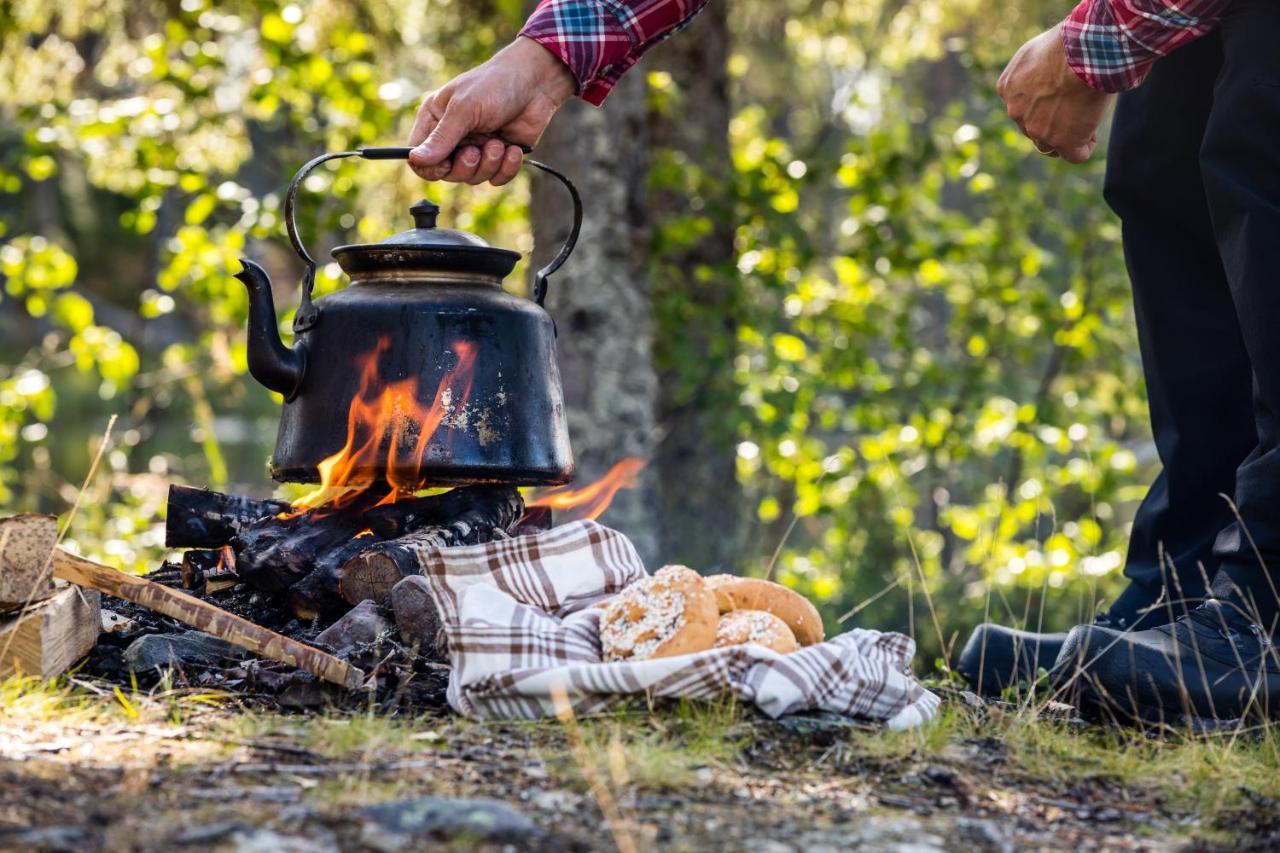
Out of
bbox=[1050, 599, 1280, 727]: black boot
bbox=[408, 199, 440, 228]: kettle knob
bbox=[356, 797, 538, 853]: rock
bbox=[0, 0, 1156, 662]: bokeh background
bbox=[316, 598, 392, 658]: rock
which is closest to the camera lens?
bbox=[356, 797, 538, 853]: rock

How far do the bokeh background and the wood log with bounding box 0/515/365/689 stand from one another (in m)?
3.39

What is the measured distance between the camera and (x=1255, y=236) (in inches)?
102

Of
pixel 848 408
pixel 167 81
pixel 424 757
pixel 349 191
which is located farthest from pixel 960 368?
pixel 424 757

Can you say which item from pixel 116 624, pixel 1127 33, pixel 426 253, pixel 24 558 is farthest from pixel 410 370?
pixel 1127 33

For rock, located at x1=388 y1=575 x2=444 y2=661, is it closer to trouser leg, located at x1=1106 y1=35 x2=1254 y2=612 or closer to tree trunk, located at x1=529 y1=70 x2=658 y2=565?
trouser leg, located at x1=1106 y1=35 x2=1254 y2=612

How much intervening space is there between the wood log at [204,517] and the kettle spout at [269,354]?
1.30ft

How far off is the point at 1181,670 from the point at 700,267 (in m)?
4.79

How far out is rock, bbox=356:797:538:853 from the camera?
1.65m

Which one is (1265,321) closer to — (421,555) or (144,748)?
(421,555)

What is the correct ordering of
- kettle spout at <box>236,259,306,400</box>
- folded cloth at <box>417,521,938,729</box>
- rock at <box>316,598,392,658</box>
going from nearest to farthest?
folded cloth at <box>417,521,938,729</box>, rock at <box>316,598,392,658</box>, kettle spout at <box>236,259,306,400</box>

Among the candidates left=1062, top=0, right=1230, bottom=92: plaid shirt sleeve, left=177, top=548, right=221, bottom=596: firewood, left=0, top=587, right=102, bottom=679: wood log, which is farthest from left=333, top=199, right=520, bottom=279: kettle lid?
left=1062, top=0, right=1230, bottom=92: plaid shirt sleeve

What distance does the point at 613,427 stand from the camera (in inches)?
236

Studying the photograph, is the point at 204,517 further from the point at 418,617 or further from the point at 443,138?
the point at 443,138

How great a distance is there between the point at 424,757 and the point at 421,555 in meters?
0.66
